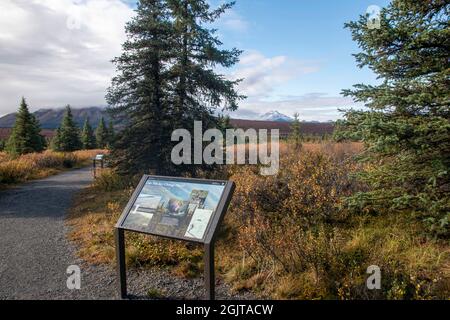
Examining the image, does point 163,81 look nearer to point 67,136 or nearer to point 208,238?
point 208,238

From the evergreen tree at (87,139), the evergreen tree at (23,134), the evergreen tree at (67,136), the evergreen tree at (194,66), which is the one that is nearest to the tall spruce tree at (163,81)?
the evergreen tree at (194,66)

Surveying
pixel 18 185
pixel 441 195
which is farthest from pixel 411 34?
pixel 18 185

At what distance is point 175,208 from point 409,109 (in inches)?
161

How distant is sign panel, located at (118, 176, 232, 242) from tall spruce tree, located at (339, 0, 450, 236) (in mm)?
2432

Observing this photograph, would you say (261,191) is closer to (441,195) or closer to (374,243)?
(374,243)

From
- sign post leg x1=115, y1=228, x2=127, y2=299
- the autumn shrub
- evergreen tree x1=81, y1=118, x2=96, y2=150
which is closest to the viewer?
the autumn shrub

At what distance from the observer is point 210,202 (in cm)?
389

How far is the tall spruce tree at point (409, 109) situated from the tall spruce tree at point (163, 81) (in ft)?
20.4

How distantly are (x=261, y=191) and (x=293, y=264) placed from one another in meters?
2.66

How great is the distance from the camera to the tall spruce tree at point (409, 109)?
4.45 metres

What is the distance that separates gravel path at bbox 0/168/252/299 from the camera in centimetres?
444
